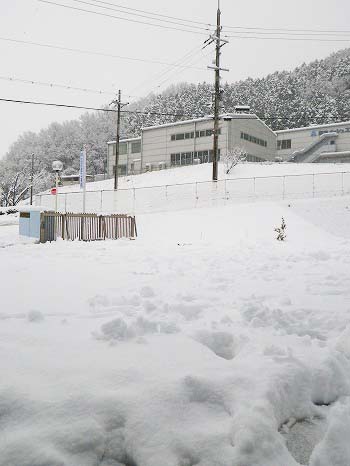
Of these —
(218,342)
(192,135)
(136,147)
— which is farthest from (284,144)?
(218,342)

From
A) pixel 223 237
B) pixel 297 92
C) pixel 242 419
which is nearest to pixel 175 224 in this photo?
pixel 223 237

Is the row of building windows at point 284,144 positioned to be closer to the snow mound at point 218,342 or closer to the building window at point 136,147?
the building window at point 136,147

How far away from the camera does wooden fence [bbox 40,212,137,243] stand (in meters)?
14.4

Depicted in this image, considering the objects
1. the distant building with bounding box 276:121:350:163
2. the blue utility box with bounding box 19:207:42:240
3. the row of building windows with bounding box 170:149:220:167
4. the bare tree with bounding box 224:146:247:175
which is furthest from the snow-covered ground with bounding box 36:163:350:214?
the distant building with bounding box 276:121:350:163

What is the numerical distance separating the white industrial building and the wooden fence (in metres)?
33.0

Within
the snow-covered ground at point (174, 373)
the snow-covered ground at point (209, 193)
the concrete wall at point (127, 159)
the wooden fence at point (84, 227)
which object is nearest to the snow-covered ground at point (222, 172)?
the snow-covered ground at point (209, 193)

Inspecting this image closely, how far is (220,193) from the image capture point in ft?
88.2

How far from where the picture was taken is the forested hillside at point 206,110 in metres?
71.9

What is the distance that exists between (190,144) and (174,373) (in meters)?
51.6

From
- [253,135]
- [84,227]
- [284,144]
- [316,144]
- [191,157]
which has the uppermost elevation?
[284,144]

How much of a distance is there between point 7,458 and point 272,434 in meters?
1.38

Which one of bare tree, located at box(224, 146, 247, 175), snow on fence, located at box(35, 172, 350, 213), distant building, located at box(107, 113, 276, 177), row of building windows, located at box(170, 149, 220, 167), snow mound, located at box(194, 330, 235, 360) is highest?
distant building, located at box(107, 113, 276, 177)

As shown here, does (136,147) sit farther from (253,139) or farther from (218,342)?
(218,342)

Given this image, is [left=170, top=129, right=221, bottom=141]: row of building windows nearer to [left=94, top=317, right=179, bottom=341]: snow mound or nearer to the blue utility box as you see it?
the blue utility box
